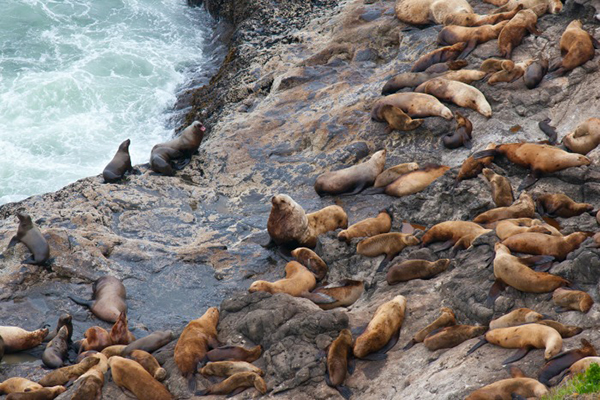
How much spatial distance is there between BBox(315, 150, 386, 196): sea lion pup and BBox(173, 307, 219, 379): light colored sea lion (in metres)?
3.38

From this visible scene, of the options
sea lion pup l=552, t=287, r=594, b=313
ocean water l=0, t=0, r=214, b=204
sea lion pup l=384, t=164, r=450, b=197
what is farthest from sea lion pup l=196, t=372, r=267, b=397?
ocean water l=0, t=0, r=214, b=204

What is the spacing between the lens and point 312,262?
321 inches

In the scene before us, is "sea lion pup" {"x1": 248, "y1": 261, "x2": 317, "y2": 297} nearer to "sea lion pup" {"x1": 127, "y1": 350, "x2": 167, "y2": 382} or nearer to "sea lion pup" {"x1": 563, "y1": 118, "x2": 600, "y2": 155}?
"sea lion pup" {"x1": 127, "y1": 350, "x2": 167, "y2": 382}

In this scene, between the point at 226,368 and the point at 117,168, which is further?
the point at 117,168

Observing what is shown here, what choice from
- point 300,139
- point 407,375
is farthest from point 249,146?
point 407,375

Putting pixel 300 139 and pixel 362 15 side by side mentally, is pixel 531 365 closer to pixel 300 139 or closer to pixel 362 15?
pixel 300 139

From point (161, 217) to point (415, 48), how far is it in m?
5.83

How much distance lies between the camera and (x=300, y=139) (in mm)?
11219

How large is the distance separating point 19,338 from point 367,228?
14.1 ft

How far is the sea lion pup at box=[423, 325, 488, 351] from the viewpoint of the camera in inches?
223

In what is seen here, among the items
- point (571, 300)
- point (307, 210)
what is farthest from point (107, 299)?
point (571, 300)

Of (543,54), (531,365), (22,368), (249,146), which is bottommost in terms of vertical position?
(22,368)

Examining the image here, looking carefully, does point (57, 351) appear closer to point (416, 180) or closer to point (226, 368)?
point (226, 368)

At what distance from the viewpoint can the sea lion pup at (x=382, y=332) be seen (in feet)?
19.5
